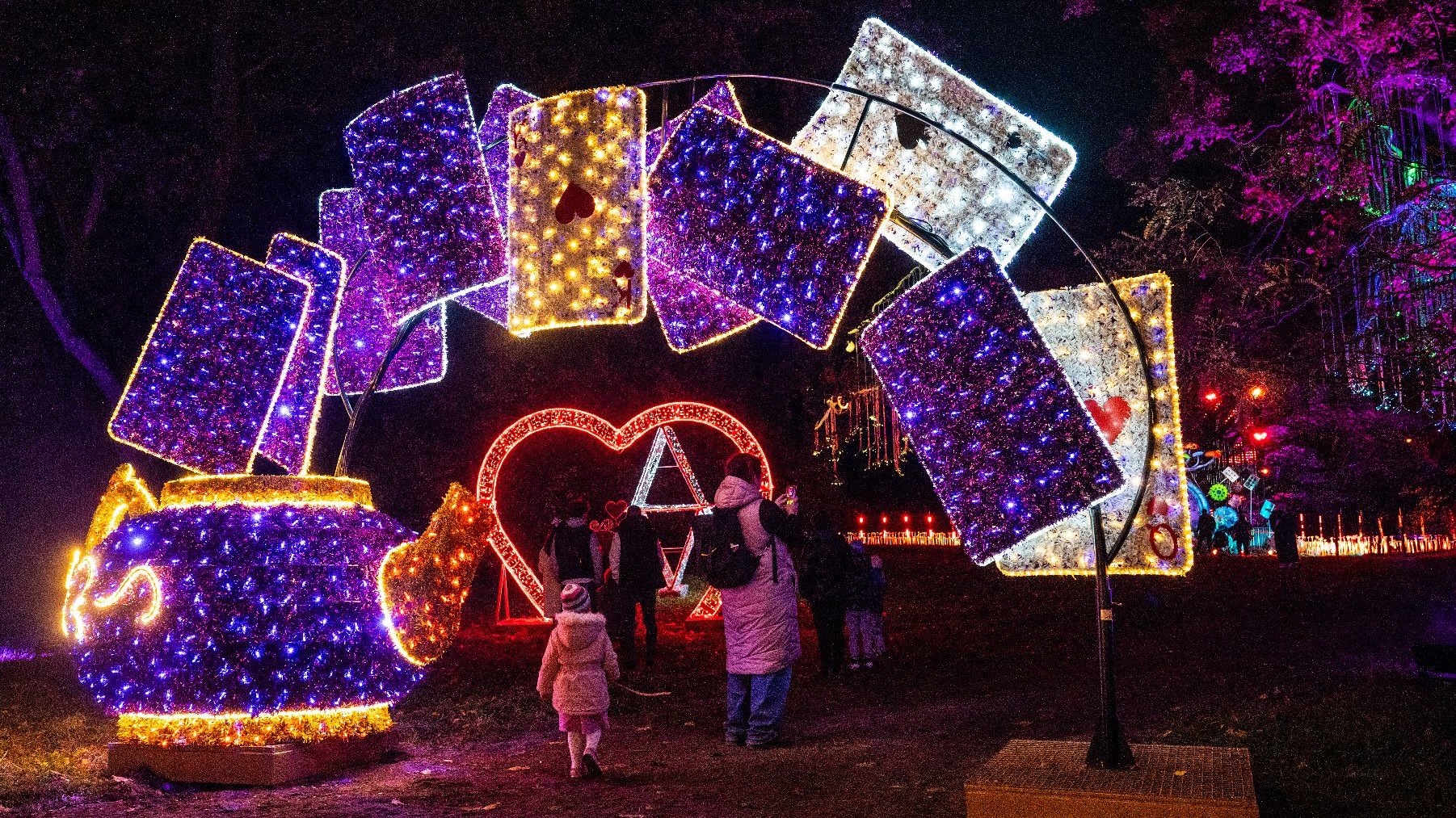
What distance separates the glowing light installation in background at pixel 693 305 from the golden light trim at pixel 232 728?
3.29 m

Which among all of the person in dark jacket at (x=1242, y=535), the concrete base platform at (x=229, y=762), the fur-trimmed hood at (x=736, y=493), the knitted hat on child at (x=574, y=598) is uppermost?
the fur-trimmed hood at (x=736, y=493)

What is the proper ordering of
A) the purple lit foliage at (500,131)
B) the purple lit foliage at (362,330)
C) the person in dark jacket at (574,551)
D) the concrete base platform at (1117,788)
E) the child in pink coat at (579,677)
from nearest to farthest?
1. the concrete base platform at (1117,788)
2. the child in pink coat at (579,677)
3. the purple lit foliage at (500,131)
4. the purple lit foliage at (362,330)
5. the person in dark jacket at (574,551)

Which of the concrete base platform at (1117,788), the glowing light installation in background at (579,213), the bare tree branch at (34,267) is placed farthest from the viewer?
the bare tree branch at (34,267)

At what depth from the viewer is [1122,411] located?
5.67m

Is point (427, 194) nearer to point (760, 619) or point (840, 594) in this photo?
point (760, 619)

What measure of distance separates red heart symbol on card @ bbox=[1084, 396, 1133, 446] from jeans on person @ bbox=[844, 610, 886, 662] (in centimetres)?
670

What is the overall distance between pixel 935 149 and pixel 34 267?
45.1 feet

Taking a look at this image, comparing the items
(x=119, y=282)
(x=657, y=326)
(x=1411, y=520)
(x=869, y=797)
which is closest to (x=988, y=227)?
(x=869, y=797)

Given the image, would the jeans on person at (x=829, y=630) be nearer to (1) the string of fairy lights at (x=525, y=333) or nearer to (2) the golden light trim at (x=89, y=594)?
(1) the string of fairy lights at (x=525, y=333)

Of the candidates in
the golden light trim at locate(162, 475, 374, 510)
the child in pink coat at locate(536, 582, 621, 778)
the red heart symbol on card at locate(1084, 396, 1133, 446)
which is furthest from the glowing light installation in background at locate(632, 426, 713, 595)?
the red heart symbol on card at locate(1084, 396, 1133, 446)

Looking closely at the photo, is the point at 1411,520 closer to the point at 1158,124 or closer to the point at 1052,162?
the point at 1158,124

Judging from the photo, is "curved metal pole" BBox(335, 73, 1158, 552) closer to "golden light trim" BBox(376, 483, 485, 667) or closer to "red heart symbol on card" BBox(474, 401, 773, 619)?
"golden light trim" BBox(376, 483, 485, 667)

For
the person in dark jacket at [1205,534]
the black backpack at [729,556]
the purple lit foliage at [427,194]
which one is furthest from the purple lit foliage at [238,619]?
the person in dark jacket at [1205,534]

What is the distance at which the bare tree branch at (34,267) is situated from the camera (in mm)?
14914
